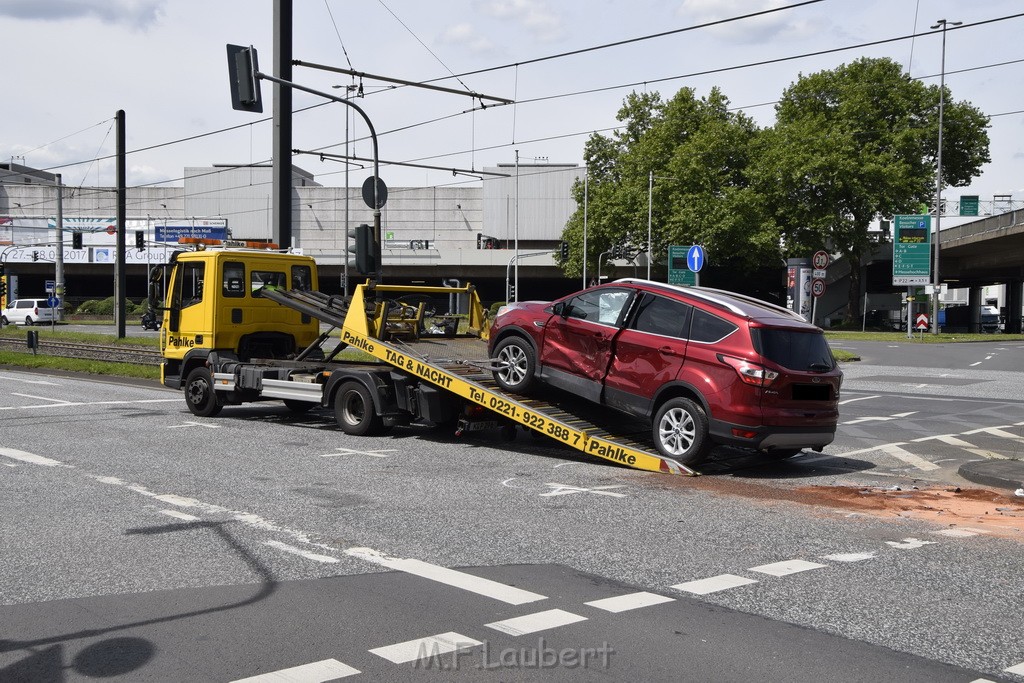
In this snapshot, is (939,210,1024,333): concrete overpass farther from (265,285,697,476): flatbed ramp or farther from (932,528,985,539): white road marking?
(932,528,985,539): white road marking

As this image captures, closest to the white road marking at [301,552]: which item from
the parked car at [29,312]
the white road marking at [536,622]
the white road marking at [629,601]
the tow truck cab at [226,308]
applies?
the white road marking at [536,622]

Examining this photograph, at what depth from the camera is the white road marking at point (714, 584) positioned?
5984 mm

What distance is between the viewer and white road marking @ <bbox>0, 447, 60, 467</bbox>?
11.0 m

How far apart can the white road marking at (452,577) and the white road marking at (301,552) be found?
171 mm

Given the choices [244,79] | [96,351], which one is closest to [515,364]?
[244,79]

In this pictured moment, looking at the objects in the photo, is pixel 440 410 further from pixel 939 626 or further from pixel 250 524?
pixel 939 626

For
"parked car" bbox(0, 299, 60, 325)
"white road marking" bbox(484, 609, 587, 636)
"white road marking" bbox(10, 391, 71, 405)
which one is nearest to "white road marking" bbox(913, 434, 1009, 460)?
"white road marking" bbox(484, 609, 587, 636)

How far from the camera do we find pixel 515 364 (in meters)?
12.2

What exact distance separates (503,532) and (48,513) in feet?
12.4

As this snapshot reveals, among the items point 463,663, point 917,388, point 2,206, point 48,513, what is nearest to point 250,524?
point 48,513

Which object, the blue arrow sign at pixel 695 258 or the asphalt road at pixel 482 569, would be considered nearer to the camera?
the asphalt road at pixel 482 569

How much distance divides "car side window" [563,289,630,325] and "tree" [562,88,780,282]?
51.9 meters

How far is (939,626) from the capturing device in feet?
17.7

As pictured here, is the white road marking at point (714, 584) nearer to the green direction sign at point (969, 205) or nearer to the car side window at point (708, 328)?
the car side window at point (708, 328)
